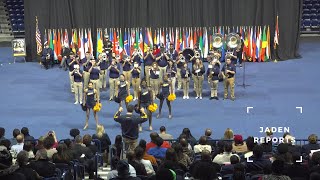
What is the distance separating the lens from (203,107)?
24.4m

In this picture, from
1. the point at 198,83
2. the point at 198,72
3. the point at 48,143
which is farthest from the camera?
the point at 198,83

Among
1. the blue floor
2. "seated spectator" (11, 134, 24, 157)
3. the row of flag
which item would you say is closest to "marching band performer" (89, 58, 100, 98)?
the blue floor

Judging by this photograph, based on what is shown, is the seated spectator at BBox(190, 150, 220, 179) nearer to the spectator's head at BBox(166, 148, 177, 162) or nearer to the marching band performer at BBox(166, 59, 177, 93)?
the spectator's head at BBox(166, 148, 177, 162)

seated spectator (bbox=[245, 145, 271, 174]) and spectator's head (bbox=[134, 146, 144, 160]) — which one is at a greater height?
spectator's head (bbox=[134, 146, 144, 160])

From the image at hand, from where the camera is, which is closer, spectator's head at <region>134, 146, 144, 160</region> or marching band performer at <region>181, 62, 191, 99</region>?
spectator's head at <region>134, 146, 144, 160</region>

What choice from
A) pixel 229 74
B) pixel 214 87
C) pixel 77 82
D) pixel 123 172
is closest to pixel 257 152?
pixel 123 172

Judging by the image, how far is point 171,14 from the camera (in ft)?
114

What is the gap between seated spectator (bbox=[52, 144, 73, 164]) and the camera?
12.9m

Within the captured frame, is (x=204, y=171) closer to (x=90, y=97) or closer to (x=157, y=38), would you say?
(x=90, y=97)

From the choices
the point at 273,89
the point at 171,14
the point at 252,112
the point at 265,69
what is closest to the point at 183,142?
the point at 252,112

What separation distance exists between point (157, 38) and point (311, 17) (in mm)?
12045

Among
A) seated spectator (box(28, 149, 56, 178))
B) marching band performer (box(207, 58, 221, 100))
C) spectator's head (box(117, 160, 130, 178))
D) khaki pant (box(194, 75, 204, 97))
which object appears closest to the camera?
spectator's head (box(117, 160, 130, 178))

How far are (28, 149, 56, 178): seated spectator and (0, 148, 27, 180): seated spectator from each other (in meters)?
1.32

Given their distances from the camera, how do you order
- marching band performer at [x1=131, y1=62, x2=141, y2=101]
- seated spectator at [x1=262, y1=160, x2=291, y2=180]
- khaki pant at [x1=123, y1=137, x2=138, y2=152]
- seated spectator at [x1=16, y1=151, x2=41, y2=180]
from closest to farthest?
seated spectator at [x1=262, y1=160, x2=291, y2=180] < seated spectator at [x1=16, y1=151, x2=41, y2=180] < khaki pant at [x1=123, y1=137, x2=138, y2=152] < marching band performer at [x1=131, y1=62, x2=141, y2=101]
